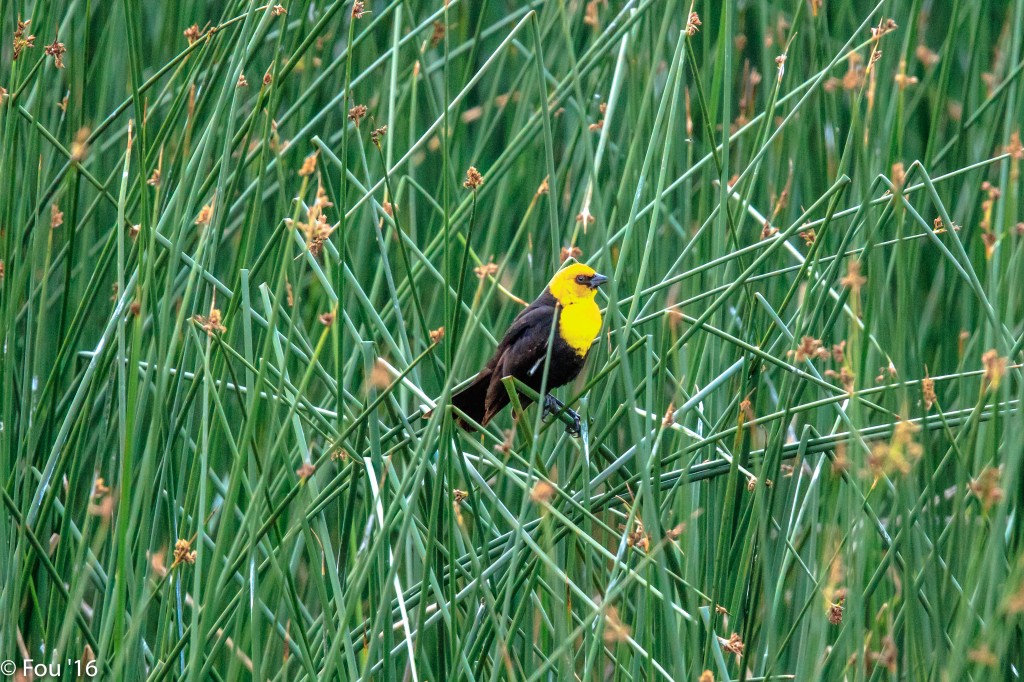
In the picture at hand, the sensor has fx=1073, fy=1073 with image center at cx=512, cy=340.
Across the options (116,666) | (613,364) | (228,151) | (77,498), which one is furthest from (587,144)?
(77,498)

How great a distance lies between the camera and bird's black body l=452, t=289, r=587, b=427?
2389 mm

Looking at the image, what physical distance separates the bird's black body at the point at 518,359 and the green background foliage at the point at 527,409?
8cm

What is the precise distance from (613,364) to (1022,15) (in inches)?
46.4

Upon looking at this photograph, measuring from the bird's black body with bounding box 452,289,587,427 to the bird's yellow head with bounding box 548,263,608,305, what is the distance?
32 mm

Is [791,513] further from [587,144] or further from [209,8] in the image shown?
[209,8]

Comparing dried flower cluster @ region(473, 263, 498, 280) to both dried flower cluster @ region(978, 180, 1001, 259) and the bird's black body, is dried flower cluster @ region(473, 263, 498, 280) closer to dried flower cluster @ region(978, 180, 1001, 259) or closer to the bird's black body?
the bird's black body

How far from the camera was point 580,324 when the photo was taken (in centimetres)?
254

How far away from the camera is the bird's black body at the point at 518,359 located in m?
2.39

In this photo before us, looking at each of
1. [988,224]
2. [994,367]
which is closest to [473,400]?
[988,224]

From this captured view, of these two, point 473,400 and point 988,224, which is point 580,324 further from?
point 988,224

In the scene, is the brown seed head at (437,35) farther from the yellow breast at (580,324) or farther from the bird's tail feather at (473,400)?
the bird's tail feather at (473,400)

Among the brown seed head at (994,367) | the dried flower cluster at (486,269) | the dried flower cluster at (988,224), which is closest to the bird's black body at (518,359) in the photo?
the dried flower cluster at (486,269)


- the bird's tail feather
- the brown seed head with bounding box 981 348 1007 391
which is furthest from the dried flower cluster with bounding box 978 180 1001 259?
the bird's tail feather

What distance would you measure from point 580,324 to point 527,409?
0.29 metres
